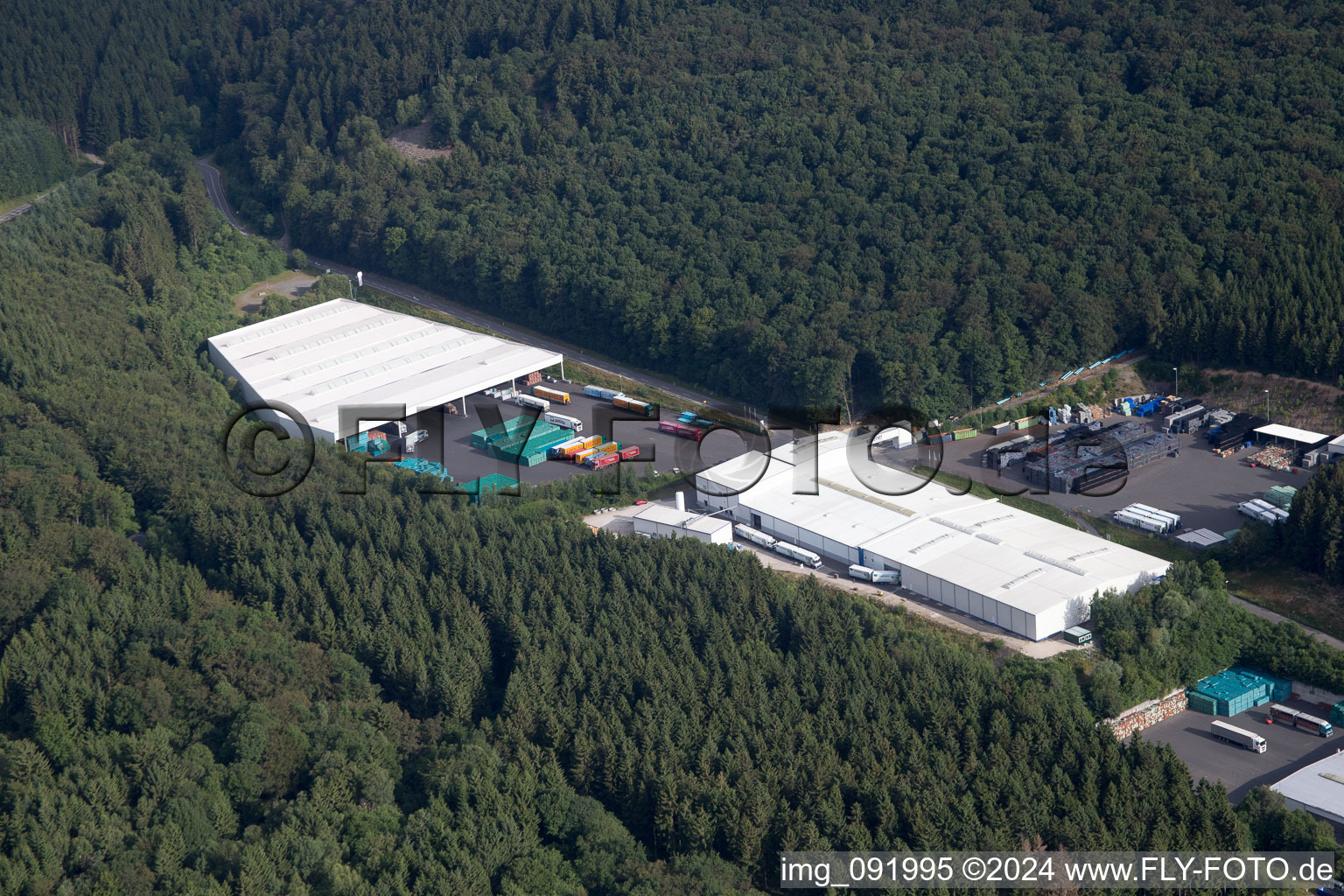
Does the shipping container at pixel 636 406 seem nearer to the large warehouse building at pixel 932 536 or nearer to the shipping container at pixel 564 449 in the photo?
the shipping container at pixel 564 449

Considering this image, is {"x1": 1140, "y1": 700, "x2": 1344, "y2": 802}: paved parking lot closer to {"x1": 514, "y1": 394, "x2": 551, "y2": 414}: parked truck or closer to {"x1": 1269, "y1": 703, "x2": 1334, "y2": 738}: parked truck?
{"x1": 1269, "y1": 703, "x2": 1334, "y2": 738}: parked truck

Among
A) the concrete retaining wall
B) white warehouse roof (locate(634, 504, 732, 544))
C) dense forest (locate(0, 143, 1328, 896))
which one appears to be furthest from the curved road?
the concrete retaining wall

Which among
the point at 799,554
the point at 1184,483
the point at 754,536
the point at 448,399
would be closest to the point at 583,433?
the point at 448,399

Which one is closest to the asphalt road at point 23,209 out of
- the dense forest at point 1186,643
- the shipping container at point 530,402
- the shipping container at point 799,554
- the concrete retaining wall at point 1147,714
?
the shipping container at point 530,402

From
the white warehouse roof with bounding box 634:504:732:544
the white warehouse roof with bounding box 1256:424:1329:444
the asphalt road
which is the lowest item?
the white warehouse roof with bounding box 634:504:732:544

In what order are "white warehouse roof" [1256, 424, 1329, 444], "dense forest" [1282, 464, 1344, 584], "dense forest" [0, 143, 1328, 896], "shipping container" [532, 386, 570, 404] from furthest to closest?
"shipping container" [532, 386, 570, 404] < "white warehouse roof" [1256, 424, 1329, 444] < "dense forest" [1282, 464, 1344, 584] < "dense forest" [0, 143, 1328, 896]

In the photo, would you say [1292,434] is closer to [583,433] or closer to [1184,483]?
[1184,483]
